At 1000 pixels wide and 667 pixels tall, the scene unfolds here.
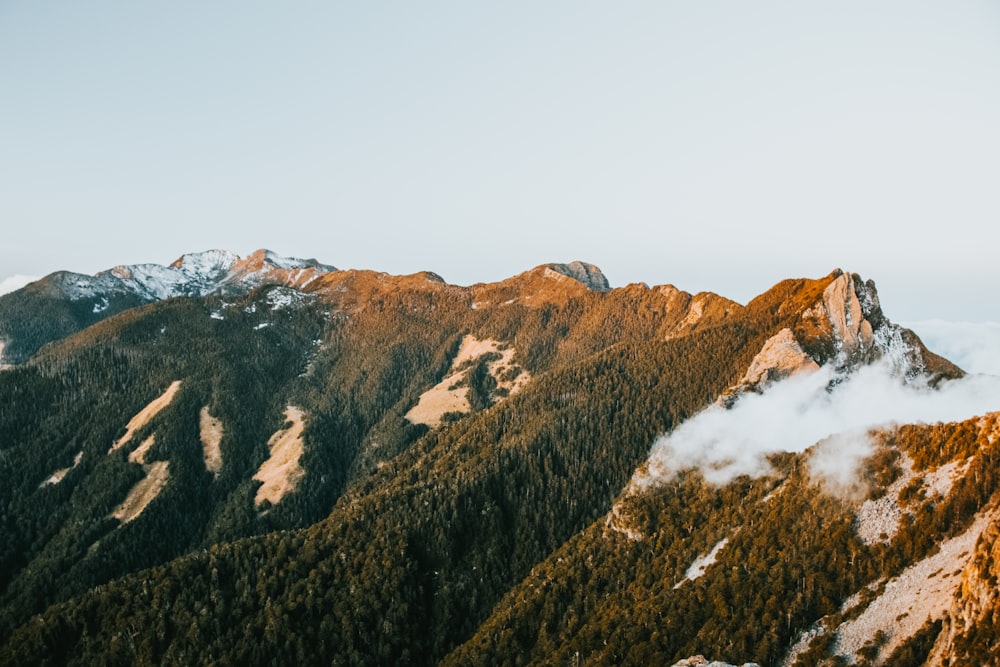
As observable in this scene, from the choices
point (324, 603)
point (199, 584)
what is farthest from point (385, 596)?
point (199, 584)

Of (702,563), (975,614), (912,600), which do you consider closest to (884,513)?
(912,600)

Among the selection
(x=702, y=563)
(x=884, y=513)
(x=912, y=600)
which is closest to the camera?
(x=912, y=600)

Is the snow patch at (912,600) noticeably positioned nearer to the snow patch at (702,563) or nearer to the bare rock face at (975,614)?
the bare rock face at (975,614)

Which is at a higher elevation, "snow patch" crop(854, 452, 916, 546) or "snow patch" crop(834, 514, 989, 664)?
"snow patch" crop(854, 452, 916, 546)

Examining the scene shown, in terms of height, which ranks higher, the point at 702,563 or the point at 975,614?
the point at 975,614

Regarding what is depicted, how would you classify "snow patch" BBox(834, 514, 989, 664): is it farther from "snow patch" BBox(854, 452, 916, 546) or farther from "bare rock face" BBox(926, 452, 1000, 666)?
"snow patch" BBox(854, 452, 916, 546)

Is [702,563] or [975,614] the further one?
[702,563]

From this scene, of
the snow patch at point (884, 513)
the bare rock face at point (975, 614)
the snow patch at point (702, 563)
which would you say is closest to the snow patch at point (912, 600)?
the bare rock face at point (975, 614)

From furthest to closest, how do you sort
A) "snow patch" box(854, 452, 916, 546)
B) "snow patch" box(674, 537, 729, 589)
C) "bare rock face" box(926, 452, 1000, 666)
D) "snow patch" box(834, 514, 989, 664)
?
"snow patch" box(674, 537, 729, 589), "snow patch" box(854, 452, 916, 546), "snow patch" box(834, 514, 989, 664), "bare rock face" box(926, 452, 1000, 666)

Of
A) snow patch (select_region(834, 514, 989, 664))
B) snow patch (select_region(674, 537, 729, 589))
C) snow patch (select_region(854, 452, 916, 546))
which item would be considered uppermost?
snow patch (select_region(854, 452, 916, 546))

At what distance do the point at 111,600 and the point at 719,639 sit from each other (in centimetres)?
16333

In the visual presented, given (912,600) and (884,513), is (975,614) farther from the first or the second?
(884,513)

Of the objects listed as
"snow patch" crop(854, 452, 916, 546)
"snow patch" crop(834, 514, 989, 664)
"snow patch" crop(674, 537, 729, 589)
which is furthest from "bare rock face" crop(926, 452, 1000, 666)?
"snow patch" crop(674, 537, 729, 589)

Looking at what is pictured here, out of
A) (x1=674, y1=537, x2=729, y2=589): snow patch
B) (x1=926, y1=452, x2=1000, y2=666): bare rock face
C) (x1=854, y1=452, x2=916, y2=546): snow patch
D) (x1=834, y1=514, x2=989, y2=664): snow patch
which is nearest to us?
(x1=926, y1=452, x2=1000, y2=666): bare rock face
